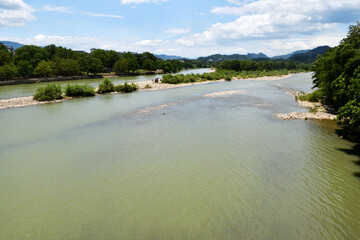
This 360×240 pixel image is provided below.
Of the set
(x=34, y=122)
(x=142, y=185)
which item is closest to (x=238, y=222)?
(x=142, y=185)

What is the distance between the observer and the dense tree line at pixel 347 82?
16.9 m

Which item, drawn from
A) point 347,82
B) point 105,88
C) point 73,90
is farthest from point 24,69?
point 347,82

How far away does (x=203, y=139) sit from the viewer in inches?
835

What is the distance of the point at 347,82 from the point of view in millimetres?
22703

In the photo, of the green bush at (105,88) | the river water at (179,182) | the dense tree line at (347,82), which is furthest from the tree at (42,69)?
the dense tree line at (347,82)

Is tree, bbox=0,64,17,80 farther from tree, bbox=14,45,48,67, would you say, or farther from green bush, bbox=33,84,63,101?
green bush, bbox=33,84,63,101

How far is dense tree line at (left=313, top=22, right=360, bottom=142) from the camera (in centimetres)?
1692

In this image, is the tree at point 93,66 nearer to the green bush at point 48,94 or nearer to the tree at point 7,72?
the tree at point 7,72

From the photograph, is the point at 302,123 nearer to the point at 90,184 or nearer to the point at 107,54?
the point at 90,184

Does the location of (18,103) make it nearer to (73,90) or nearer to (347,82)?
(73,90)

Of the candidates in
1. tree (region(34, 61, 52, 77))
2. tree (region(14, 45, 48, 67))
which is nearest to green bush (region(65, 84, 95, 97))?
tree (region(34, 61, 52, 77))

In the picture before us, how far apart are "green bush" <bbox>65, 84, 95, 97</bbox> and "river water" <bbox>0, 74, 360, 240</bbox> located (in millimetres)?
21772

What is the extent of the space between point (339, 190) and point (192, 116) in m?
20.0

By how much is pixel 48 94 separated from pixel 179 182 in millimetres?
41668
